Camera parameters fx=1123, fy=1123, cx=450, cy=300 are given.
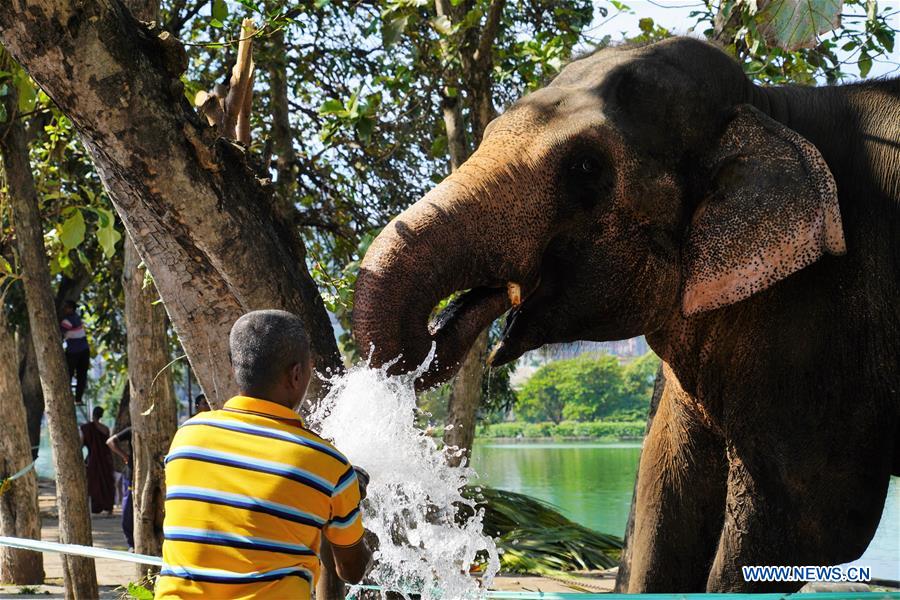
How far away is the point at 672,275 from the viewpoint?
9.80 ft

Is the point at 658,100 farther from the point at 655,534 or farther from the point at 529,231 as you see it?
the point at 655,534

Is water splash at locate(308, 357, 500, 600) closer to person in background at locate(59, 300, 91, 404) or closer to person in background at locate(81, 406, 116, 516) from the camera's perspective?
person in background at locate(81, 406, 116, 516)

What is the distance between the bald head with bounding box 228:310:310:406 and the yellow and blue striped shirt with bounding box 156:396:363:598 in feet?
0.11

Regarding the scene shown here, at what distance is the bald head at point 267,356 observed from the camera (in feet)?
7.41

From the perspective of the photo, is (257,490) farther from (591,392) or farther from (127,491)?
(591,392)

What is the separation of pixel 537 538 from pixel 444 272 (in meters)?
6.76

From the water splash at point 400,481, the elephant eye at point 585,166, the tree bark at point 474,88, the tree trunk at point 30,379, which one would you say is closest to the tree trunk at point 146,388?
the tree bark at point 474,88

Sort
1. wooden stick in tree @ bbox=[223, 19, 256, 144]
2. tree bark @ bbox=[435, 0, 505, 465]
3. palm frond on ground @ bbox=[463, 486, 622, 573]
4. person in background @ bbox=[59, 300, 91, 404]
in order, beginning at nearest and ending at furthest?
wooden stick in tree @ bbox=[223, 19, 256, 144] → tree bark @ bbox=[435, 0, 505, 465] → palm frond on ground @ bbox=[463, 486, 622, 573] → person in background @ bbox=[59, 300, 91, 404]

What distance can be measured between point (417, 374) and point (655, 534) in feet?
4.08

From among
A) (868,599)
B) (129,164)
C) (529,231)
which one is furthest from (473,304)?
(868,599)

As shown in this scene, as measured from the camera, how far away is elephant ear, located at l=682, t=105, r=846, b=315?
2738 mm

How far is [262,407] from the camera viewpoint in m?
2.23

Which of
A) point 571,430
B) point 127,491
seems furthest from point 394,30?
point 571,430

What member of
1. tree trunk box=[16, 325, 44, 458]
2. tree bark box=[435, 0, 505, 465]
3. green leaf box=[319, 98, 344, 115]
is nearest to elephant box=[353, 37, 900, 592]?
green leaf box=[319, 98, 344, 115]
